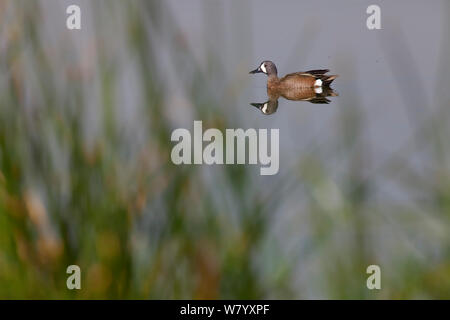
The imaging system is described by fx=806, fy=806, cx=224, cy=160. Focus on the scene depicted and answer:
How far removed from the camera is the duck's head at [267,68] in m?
1.54

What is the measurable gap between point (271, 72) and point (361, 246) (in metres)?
0.42

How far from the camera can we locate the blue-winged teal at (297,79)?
5.14 ft

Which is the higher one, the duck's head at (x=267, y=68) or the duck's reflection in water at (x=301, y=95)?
the duck's head at (x=267, y=68)

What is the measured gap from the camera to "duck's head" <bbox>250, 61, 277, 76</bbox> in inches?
60.4

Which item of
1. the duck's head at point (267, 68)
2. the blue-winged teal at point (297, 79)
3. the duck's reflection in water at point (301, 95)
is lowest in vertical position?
the duck's reflection in water at point (301, 95)

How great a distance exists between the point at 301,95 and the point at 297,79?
0.03 m

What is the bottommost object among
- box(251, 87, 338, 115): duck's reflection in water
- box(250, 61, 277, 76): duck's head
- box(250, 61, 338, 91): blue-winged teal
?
box(251, 87, 338, 115): duck's reflection in water

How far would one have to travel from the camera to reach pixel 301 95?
1.60 metres

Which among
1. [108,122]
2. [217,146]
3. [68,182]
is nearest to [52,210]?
[68,182]

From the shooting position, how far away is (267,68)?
1562 millimetres

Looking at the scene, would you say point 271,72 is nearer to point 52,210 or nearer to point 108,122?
point 108,122

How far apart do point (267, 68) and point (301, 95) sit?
0.09 metres

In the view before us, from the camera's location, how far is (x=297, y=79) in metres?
1.60
